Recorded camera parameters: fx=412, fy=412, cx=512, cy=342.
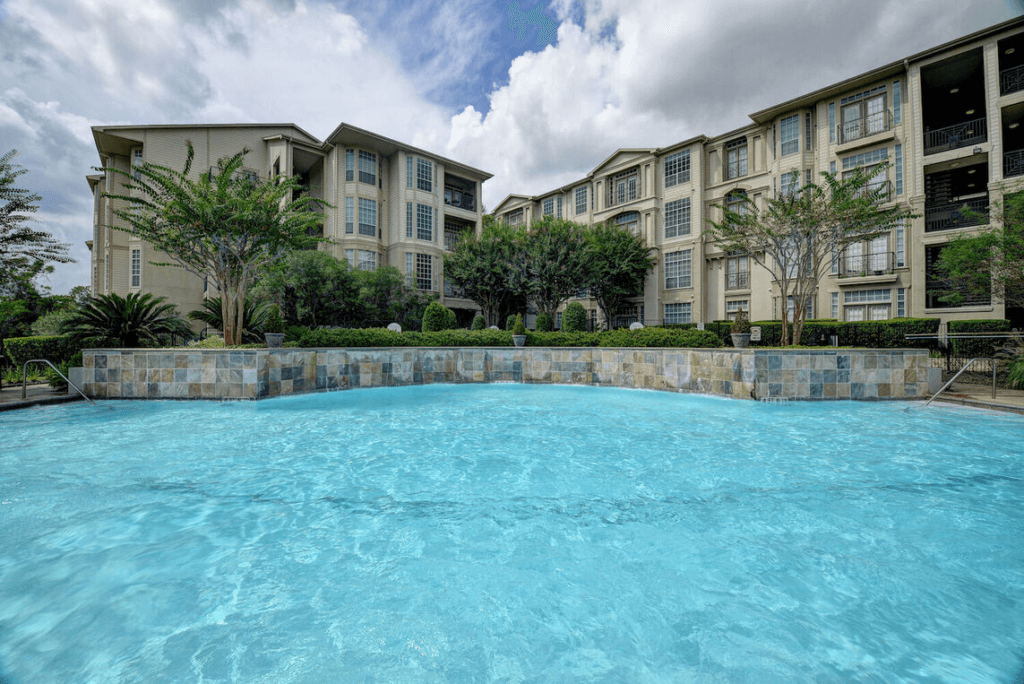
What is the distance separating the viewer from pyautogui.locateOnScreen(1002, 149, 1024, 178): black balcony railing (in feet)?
61.8

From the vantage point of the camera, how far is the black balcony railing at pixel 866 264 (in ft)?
71.0

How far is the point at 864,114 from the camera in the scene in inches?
896

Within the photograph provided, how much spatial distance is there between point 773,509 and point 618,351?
383 inches

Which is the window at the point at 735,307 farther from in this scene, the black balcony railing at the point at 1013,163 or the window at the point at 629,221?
the black balcony railing at the point at 1013,163

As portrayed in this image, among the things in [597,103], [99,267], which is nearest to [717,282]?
[597,103]

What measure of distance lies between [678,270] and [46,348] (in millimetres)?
30614

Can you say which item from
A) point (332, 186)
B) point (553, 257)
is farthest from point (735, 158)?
point (332, 186)

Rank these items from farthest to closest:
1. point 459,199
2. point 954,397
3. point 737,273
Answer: point 459,199 < point 737,273 < point 954,397

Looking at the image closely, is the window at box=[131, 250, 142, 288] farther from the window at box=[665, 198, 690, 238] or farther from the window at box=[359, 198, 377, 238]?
the window at box=[665, 198, 690, 238]

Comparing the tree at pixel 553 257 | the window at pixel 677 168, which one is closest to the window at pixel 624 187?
the window at pixel 677 168

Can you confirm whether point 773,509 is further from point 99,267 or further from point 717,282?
point 99,267

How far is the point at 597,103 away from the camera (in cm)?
1866

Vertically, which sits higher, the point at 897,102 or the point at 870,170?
the point at 897,102

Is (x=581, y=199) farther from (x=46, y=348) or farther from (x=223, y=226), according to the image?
(x=46, y=348)
